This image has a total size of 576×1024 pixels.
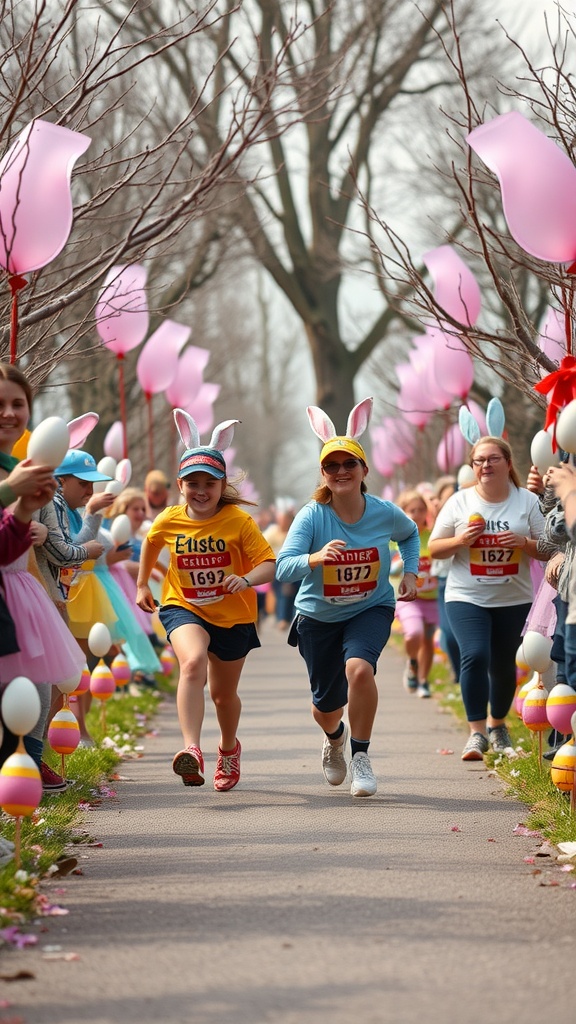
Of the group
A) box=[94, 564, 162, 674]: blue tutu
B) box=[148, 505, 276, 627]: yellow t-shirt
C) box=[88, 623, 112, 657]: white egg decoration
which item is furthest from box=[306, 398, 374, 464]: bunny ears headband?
box=[94, 564, 162, 674]: blue tutu

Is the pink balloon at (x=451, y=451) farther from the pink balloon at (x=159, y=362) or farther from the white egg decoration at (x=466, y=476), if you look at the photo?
the white egg decoration at (x=466, y=476)

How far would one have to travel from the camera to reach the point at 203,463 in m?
7.71

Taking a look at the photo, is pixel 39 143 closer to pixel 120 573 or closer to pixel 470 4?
pixel 120 573

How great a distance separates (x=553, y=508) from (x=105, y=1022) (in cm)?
378

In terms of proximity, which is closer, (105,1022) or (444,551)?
(105,1022)

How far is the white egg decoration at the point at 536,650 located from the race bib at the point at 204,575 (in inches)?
60.9

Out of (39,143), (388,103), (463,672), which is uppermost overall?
(388,103)

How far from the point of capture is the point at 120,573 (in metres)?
11.4

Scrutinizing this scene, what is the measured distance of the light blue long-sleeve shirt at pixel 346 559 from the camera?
7.60 m

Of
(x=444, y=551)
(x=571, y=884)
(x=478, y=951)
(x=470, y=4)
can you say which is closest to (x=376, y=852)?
(x=571, y=884)

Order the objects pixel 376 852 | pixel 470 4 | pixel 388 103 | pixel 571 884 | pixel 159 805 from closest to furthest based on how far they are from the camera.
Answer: pixel 571 884 → pixel 376 852 → pixel 159 805 → pixel 470 4 → pixel 388 103

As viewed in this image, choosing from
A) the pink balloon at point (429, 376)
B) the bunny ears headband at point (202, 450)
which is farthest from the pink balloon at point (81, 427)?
the pink balloon at point (429, 376)

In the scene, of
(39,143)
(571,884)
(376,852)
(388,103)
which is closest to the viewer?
(571,884)

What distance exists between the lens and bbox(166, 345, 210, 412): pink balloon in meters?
15.8
